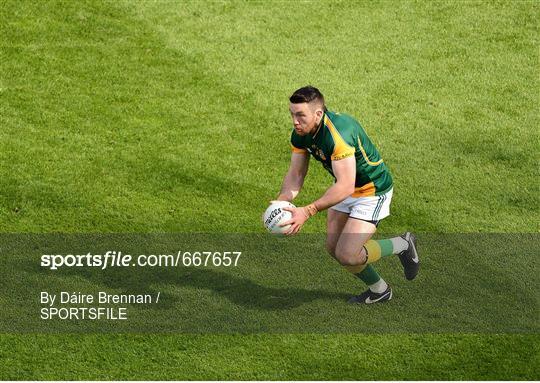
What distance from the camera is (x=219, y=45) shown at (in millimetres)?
19516

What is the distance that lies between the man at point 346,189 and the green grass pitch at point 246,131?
2.83 feet

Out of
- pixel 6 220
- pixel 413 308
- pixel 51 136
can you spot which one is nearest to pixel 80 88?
pixel 51 136

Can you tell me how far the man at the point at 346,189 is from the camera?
12.8 meters

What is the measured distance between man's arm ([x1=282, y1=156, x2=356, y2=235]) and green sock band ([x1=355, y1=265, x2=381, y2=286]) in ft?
3.97

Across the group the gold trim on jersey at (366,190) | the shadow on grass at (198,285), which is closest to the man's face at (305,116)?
the gold trim on jersey at (366,190)

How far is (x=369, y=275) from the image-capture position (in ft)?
45.1

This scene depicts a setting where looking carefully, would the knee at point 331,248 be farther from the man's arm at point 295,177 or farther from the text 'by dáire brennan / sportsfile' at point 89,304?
the text 'by dáire brennan / sportsfile' at point 89,304

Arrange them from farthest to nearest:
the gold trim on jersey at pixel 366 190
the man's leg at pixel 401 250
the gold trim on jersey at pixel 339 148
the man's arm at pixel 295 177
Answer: the man's leg at pixel 401 250 → the gold trim on jersey at pixel 366 190 → the man's arm at pixel 295 177 → the gold trim on jersey at pixel 339 148

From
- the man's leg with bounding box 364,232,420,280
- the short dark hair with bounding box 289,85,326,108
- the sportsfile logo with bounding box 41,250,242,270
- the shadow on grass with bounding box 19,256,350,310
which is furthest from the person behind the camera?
the sportsfile logo with bounding box 41,250,242,270

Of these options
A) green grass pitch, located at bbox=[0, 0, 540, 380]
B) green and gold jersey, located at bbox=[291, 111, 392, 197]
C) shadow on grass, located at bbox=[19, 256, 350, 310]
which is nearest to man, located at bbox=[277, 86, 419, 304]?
green and gold jersey, located at bbox=[291, 111, 392, 197]

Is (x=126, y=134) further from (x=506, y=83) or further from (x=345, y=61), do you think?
(x=506, y=83)

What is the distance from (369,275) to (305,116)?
2.07 metres

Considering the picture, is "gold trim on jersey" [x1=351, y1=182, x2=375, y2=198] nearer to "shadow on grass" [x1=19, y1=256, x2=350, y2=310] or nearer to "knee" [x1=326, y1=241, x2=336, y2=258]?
"knee" [x1=326, y1=241, x2=336, y2=258]

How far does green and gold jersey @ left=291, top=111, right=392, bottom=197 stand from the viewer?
12.9m
